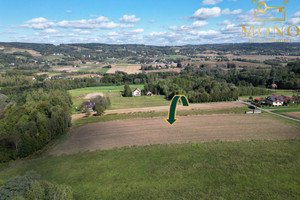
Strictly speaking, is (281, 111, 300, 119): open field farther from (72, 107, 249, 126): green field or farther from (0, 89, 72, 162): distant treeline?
(0, 89, 72, 162): distant treeline

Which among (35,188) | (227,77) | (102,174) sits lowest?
(102,174)

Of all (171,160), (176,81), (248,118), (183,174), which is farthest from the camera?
(176,81)

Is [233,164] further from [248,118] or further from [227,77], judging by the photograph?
[227,77]

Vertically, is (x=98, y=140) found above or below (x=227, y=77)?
below

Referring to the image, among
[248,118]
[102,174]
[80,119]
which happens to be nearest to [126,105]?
[80,119]

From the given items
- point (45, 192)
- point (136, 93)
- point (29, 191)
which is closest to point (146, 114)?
point (136, 93)

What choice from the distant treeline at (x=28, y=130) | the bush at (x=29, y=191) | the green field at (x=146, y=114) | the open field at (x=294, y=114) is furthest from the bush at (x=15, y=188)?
the open field at (x=294, y=114)
